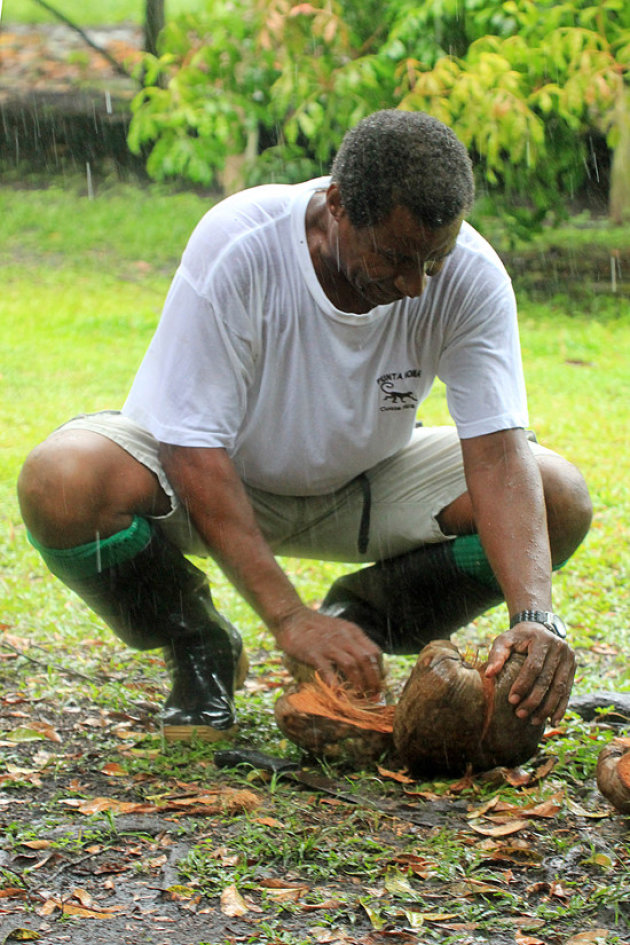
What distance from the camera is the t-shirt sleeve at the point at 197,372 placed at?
2.62 metres

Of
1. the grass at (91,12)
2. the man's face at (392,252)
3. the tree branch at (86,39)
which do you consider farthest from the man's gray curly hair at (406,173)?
the grass at (91,12)

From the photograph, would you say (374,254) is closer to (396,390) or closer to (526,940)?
(396,390)

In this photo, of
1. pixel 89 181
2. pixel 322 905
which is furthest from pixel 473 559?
pixel 89 181

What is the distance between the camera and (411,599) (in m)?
3.09

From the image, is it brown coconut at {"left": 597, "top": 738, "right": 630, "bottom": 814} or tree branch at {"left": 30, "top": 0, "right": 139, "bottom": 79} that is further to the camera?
tree branch at {"left": 30, "top": 0, "right": 139, "bottom": 79}

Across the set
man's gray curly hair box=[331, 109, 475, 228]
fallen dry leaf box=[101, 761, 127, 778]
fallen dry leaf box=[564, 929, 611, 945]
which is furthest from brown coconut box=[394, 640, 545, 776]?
man's gray curly hair box=[331, 109, 475, 228]

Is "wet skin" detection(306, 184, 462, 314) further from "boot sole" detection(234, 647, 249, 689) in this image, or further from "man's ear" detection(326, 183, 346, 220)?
"boot sole" detection(234, 647, 249, 689)

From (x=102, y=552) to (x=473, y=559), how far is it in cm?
93

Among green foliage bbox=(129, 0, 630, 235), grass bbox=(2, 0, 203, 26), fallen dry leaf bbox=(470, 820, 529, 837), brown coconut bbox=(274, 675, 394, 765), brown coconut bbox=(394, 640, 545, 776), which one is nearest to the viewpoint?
fallen dry leaf bbox=(470, 820, 529, 837)

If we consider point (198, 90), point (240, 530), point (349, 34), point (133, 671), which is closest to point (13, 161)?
point (198, 90)

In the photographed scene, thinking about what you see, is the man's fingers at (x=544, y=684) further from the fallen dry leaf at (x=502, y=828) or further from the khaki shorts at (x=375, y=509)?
the khaki shorts at (x=375, y=509)

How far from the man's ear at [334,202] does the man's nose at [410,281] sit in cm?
21

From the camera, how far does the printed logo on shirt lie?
285 cm

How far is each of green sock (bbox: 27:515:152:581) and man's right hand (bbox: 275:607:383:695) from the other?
0.44 m
